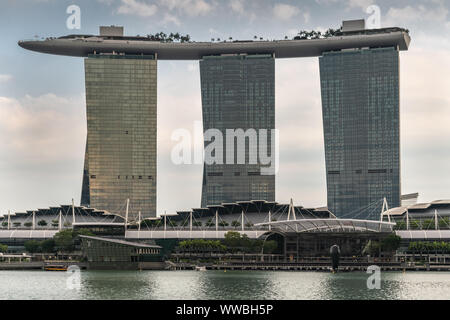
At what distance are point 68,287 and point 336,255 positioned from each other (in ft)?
264
